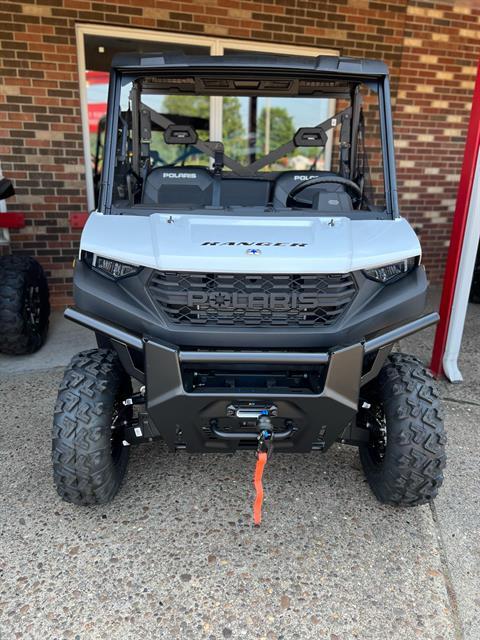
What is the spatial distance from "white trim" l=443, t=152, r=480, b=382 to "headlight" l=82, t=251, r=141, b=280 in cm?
250

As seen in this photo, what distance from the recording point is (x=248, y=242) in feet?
7.22

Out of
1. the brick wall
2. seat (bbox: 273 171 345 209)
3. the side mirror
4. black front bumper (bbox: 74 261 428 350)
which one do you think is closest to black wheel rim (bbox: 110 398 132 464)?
black front bumper (bbox: 74 261 428 350)

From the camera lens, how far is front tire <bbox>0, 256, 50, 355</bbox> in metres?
3.90

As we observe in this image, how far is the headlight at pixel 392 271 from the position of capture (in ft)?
7.36

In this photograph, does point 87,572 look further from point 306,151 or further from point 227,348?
point 306,151

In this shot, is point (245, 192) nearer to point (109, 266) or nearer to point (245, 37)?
point (109, 266)

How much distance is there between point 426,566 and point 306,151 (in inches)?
210

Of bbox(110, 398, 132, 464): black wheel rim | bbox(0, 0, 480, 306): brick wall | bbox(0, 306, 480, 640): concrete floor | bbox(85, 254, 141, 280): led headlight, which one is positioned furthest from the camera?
bbox(0, 0, 480, 306): brick wall

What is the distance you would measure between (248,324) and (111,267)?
64 centimetres

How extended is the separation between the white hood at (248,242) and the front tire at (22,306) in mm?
1750

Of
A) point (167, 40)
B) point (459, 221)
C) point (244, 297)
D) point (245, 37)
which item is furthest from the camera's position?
point (245, 37)

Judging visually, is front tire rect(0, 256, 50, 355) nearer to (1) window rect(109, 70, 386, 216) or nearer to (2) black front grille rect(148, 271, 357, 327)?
(1) window rect(109, 70, 386, 216)

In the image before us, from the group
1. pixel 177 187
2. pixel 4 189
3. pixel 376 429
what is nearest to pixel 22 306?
pixel 4 189

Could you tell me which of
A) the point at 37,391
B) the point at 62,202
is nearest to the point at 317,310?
the point at 37,391
